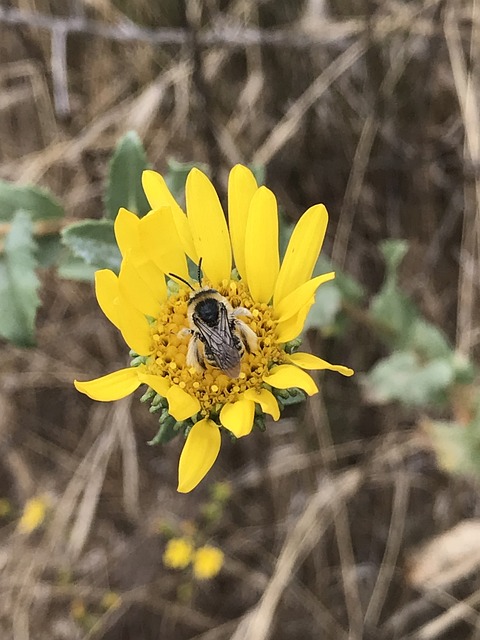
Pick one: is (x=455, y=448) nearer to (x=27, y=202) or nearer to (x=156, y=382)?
(x=156, y=382)

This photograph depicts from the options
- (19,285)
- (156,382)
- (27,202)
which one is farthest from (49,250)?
(156,382)

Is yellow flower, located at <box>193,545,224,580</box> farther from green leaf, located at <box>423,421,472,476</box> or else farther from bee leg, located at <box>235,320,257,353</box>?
bee leg, located at <box>235,320,257,353</box>

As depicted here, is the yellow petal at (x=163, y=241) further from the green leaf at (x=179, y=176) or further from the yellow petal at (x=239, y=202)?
the green leaf at (x=179, y=176)

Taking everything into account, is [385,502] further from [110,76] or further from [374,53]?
[110,76]

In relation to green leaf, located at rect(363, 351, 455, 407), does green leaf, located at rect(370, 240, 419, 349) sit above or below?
above

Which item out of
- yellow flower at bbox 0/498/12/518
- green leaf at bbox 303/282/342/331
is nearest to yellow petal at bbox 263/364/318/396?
green leaf at bbox 303/282/342/331

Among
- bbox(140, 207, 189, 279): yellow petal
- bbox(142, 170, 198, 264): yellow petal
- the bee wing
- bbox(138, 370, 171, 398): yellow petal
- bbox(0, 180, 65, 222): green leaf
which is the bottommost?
bbox(138, 370, 171, 398): yellow petal
